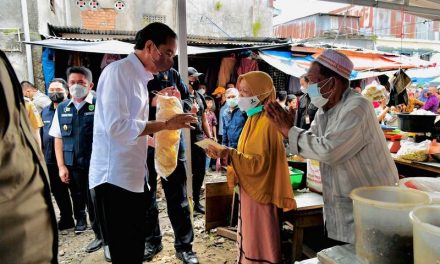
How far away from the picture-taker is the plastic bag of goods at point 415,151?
3.36m

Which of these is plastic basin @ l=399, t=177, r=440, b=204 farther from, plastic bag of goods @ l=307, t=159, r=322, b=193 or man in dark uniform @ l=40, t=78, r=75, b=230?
man in dark uniform @ l=40, t=78, r=75, b=230

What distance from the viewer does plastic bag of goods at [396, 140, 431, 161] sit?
3361 millimetres

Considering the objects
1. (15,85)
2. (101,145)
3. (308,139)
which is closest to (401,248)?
(308,139)

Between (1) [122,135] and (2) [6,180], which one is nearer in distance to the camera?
(2) [6,180]

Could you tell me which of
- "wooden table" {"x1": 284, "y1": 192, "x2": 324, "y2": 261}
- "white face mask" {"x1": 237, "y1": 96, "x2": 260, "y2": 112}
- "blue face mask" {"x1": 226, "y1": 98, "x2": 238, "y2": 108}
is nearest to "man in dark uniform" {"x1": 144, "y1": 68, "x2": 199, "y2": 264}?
"white face mask" {"x1": 237, "y1": 96, "x2": 260, "y2": 112}

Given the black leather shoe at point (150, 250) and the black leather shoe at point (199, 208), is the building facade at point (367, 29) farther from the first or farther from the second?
the black leather shoe at point (150, 250)

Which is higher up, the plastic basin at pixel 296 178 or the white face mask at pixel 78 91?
the white face mask at pixel 78 91

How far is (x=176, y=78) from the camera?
3.37m

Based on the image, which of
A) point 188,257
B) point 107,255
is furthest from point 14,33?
point 188,257

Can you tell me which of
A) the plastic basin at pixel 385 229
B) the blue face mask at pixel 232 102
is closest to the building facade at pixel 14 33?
the blue face mask at pixel 232 102

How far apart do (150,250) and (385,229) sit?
304cm

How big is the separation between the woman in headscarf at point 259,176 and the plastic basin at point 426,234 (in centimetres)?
158

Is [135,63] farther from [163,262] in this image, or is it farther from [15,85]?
[163,262]

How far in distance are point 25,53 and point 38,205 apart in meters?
7.63
